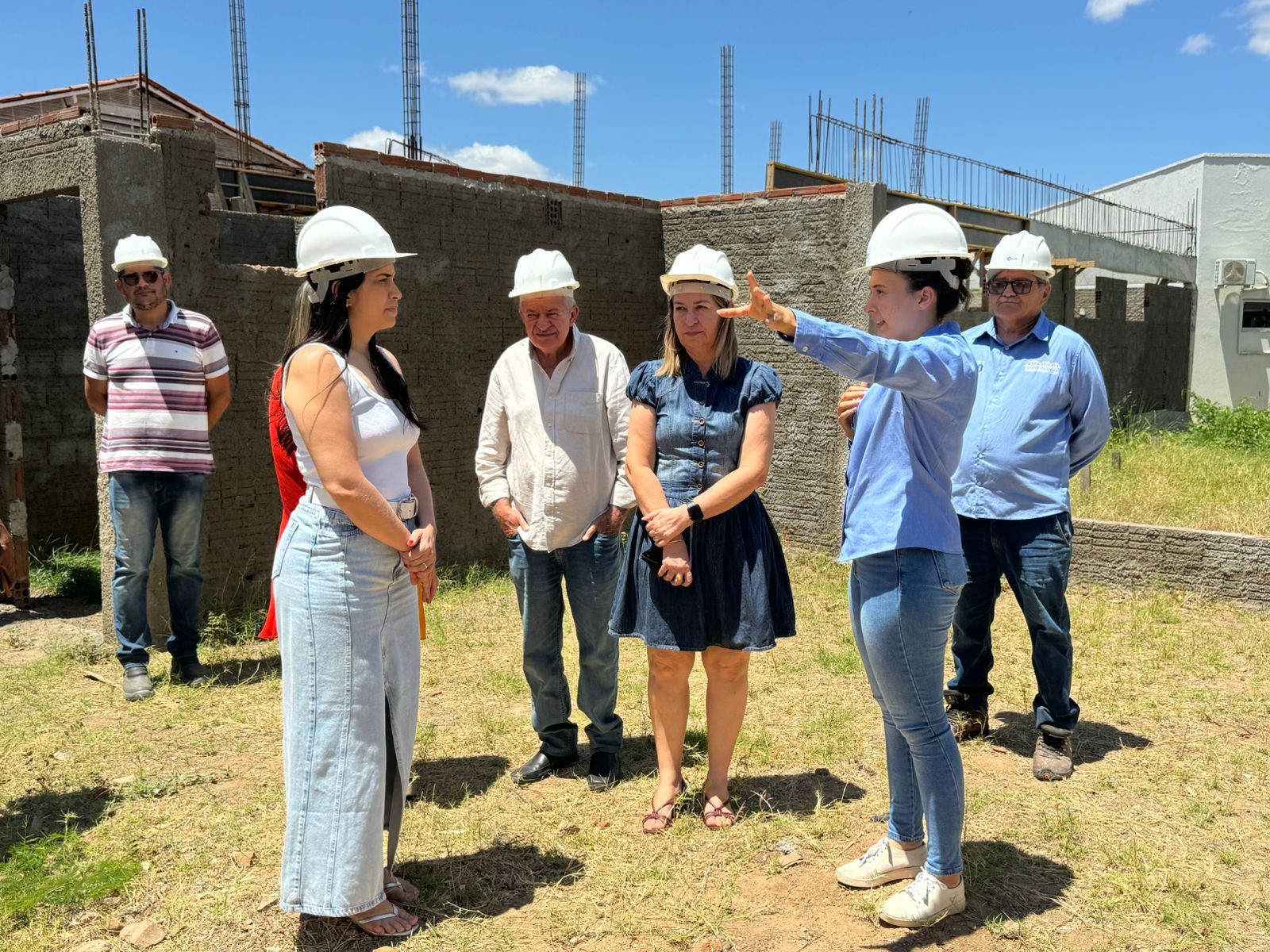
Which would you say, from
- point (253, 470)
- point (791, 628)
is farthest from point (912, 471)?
point (253, 470)

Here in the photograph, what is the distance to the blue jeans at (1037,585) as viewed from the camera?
13.7 feet

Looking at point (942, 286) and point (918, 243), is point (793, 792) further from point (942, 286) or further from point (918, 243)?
point (918, 243)

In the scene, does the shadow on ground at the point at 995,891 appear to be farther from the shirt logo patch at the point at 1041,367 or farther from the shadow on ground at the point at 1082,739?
the shirt logo patch at the point at 1041,367

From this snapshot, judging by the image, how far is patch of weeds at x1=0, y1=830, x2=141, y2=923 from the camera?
3227 mm

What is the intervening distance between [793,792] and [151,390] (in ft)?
12.1

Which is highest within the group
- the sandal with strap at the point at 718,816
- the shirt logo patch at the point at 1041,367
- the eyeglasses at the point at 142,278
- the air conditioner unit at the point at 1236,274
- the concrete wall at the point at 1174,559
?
the air conditioner unit at the point at 1236,274

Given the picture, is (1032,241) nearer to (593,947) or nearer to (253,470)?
(593,947)

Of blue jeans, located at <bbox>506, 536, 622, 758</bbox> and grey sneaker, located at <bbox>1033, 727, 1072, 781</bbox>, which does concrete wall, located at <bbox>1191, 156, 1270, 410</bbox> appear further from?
blue jeans, located at <bbox>506, 536, 622, 758</bbox>

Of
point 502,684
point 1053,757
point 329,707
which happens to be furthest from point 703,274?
point 502,684

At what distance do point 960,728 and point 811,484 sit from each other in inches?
155

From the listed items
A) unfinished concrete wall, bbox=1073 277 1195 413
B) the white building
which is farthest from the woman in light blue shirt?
the white building

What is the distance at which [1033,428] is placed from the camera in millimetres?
4223

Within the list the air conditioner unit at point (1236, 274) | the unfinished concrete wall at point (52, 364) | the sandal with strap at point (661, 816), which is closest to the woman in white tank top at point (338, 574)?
the sandal with strap at point (661, 816)

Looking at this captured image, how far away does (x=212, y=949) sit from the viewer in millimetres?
3020
